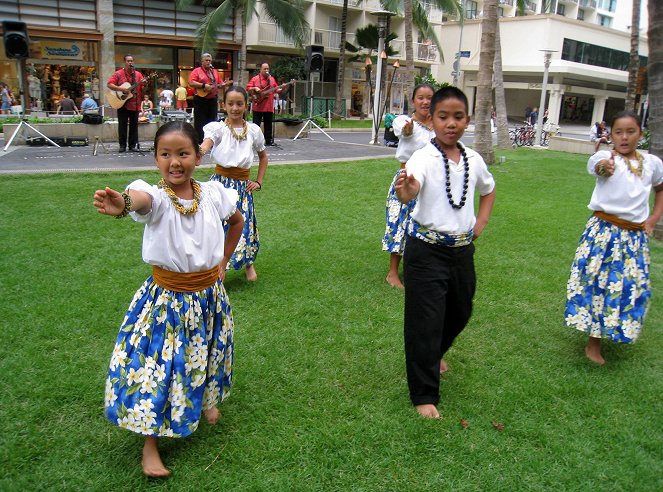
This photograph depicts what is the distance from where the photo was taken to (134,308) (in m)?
2.96

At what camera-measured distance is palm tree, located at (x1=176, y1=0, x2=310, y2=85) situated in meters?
25.8

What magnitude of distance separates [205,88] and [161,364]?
10585mm

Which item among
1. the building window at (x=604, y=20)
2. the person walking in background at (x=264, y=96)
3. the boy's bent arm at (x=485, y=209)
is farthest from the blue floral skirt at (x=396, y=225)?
the building window at (x=604, y=20)

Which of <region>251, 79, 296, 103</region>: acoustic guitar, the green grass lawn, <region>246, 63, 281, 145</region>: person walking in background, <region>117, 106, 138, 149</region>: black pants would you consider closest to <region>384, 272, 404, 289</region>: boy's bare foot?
the green grass lawn

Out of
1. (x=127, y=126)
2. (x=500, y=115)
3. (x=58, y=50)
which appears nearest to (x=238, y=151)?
(x=127, y=126)

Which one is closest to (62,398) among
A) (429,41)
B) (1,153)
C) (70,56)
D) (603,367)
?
(603,367)

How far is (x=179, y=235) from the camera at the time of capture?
9.48 ft

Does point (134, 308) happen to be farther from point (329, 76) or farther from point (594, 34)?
point (594, 34)

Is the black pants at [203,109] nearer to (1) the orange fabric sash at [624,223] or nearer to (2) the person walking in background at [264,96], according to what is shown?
(2) the person walking in background at [264,96]

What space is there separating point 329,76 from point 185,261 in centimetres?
3458

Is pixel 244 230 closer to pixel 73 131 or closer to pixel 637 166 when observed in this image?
pixel 637 166

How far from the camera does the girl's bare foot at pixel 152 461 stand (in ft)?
9.33

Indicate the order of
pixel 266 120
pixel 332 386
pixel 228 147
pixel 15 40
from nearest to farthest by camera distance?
pixel 332 386 < pixel 228 147 < pixel 15 40 < pixel 266 120

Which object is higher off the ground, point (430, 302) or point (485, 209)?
point (485, 209)
